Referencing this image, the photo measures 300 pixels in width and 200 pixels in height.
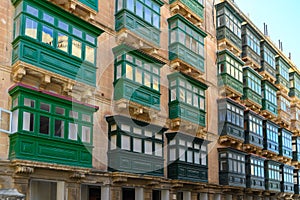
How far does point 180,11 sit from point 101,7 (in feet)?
24.0

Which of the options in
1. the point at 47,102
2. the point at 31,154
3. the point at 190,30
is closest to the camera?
the point at 31,154

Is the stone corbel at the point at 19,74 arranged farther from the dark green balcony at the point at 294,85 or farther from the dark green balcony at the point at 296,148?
the dark green balcony at the point at 294,85

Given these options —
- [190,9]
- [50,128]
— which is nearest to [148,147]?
[50,128]

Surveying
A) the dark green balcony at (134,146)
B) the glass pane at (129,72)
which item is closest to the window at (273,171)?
the dark green balcony at (134,146)

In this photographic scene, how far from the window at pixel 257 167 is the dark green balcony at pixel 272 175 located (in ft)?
3.16

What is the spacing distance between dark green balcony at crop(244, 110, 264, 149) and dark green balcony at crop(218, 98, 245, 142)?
3.11ft

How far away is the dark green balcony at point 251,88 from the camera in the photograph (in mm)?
33688

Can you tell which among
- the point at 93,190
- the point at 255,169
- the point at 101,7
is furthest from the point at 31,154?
the point at 255,169

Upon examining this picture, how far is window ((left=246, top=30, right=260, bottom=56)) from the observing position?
118ft

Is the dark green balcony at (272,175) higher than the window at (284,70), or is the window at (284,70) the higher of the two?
the window at (284,70)

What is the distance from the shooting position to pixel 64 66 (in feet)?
59.6

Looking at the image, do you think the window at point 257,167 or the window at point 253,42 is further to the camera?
the window at point 253,42

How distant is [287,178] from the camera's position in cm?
3988

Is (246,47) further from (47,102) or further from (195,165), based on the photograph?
(47,102)
